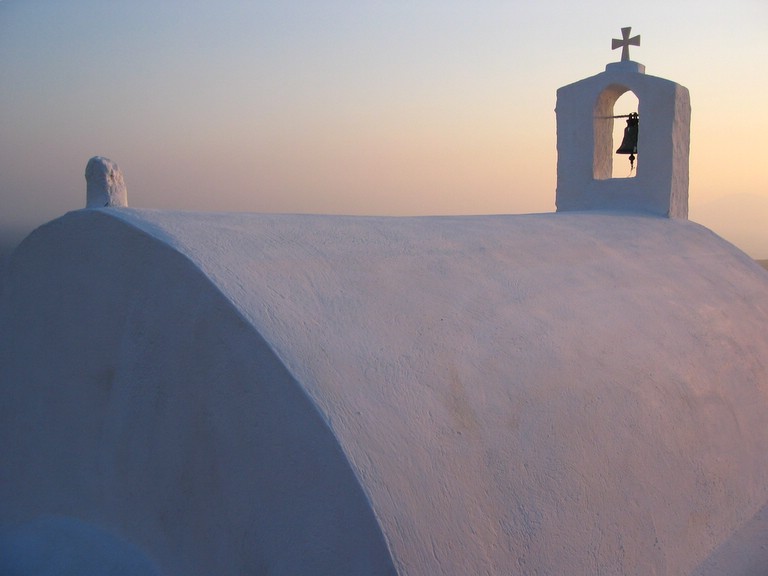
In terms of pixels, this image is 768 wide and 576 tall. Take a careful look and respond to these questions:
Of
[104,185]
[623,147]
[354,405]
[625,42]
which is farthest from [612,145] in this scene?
[354,405]

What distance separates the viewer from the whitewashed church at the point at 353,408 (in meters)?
2.11

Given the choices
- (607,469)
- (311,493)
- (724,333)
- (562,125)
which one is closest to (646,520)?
→ (607,469)

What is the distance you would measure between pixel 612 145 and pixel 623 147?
35cm

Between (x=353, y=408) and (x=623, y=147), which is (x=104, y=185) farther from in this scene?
(x=623, y=147)

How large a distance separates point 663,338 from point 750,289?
1.74m

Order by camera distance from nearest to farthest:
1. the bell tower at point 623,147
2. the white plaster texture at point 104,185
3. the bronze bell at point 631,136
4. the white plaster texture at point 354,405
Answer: the white plaster texture at point 354,405, the white plaster texture at point 104,185, the bell tower at point 623,147, the bronze bell at point 631,136

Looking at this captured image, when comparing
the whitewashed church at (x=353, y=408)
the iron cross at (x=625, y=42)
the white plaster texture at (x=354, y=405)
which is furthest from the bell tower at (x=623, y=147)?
the white plaster texture at (x=354, y=405)

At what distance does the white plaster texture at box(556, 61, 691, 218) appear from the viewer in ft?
19.9

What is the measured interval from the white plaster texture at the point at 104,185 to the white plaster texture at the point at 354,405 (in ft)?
0.58

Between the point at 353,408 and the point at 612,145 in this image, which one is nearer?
the point at 353,408

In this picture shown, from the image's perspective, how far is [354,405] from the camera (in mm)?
2137

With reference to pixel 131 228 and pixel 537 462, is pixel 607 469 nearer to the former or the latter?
pixel 537 462

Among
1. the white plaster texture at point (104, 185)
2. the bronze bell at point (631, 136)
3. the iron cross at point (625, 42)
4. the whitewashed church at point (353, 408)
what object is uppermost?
the iron cross at point (625, 42)

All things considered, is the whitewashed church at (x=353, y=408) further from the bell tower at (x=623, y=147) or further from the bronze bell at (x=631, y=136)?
the bronze bell at (x=631, y=136)
